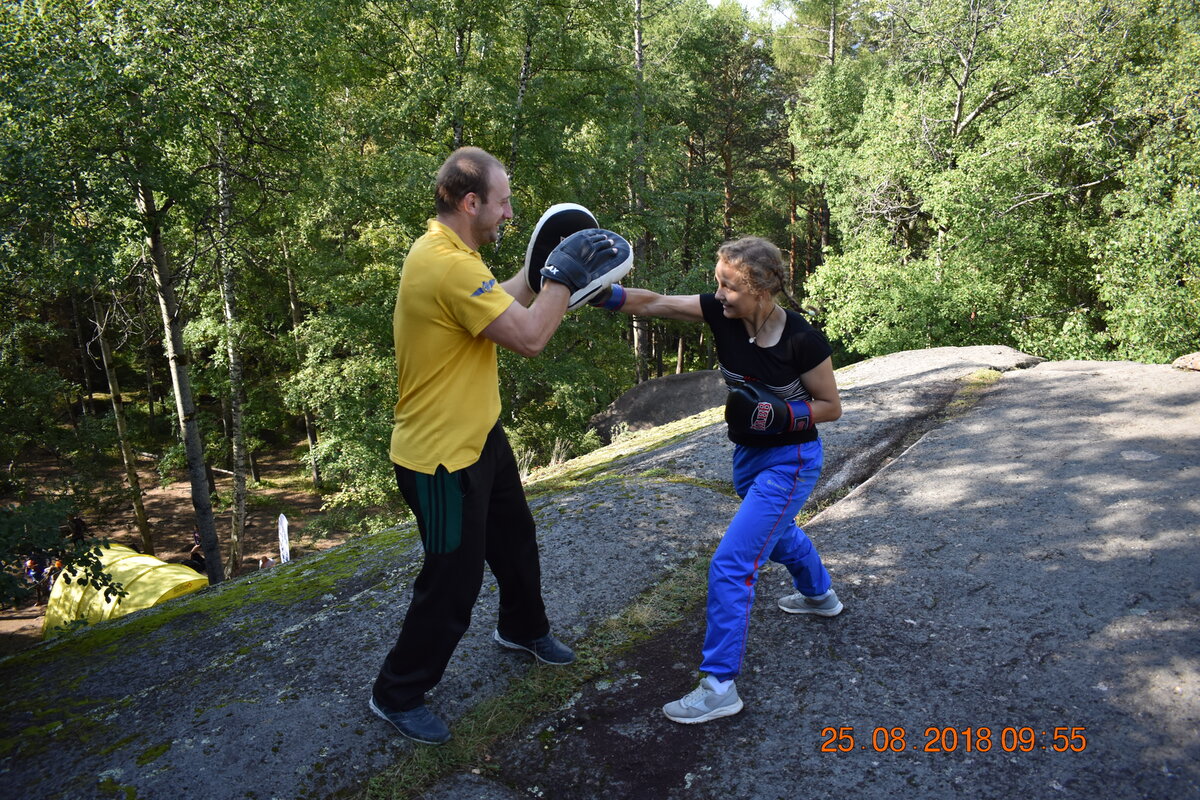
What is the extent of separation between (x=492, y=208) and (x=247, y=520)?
74.1 ft

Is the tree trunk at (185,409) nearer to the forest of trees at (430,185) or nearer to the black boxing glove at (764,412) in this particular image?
the forest of trees at (430,185)

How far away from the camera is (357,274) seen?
54.6ft

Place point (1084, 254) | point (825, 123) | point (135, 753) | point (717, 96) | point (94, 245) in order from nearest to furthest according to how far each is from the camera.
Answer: point (135, 753), point (94, 245), point (1084, 254), point (825, 123), point (717, 96)

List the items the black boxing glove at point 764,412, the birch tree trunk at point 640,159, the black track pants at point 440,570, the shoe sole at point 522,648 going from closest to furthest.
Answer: the black track pants at point 440,570
the black boxing glove at point 764,412
the shoe sole at point 522,648
the birch tree trunk at point 640,159

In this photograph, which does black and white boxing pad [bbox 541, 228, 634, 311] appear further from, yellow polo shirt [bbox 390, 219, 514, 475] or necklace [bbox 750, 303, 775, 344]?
necklace [bbox 750, 303, 775, 344]

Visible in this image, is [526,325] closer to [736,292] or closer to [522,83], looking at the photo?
[736,292]

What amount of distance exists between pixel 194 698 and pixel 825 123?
27762mm

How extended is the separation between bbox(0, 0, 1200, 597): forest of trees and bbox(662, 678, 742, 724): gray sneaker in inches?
296

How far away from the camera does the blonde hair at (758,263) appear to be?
3.21 m

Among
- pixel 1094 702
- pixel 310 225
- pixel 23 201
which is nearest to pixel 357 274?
pixel 310 225

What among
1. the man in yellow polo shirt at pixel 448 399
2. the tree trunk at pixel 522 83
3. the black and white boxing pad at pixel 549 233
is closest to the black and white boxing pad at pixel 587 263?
the man in yellow polo shirt at pixel 448 399

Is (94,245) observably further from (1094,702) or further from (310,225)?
(1094,702)

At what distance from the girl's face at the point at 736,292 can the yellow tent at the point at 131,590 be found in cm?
896

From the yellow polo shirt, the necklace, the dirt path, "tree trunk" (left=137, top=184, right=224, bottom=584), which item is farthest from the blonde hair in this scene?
the dirt path
